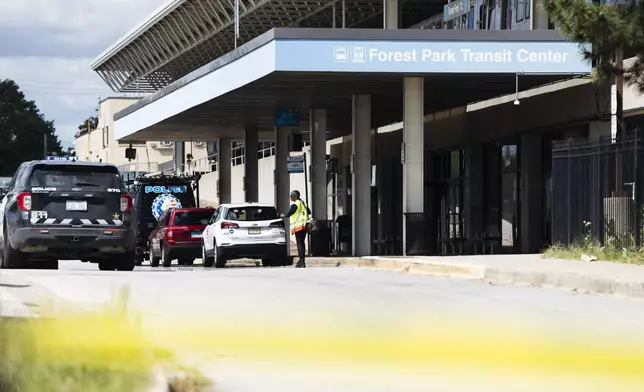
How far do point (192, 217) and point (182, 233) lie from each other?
0.51 m

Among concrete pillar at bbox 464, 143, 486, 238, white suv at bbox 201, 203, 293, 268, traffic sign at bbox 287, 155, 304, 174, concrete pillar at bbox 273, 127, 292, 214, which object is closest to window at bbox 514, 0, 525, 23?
concrete pillar at bbox 464, 143, 486, 238

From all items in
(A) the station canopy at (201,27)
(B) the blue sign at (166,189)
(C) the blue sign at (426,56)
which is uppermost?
(A) the station canopy at (201,27)

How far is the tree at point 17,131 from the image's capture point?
121 meters

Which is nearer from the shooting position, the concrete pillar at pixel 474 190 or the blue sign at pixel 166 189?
the blue sign at pixel 166 189

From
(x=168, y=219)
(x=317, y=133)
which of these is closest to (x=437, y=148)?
(x=317, y=133)

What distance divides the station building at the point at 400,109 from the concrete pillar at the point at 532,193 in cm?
4

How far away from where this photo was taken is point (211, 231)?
28.6m

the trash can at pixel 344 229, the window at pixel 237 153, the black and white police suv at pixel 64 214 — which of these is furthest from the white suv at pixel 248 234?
A: the window at pixel 237 153

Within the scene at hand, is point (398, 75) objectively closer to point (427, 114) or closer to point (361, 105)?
point (361, 105)

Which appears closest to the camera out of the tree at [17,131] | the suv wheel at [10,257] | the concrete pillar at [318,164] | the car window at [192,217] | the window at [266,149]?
the suv wheel at [10,257]

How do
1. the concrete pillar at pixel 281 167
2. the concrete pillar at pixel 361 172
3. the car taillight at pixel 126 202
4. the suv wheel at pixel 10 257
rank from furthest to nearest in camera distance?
the concrete pillar at pixel 281 167 < the concrete pillar at pixel 361 172 < the car taillight at pixel 126 202 < the suv wheel at pixel 10 257

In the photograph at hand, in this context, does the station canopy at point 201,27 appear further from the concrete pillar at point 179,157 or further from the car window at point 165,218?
the car window at point 165,218

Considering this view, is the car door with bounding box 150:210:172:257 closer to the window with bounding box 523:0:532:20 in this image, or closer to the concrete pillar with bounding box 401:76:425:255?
the concrete pillar with bounding box 401:76:425:255

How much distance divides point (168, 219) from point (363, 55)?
7722 millimetres
